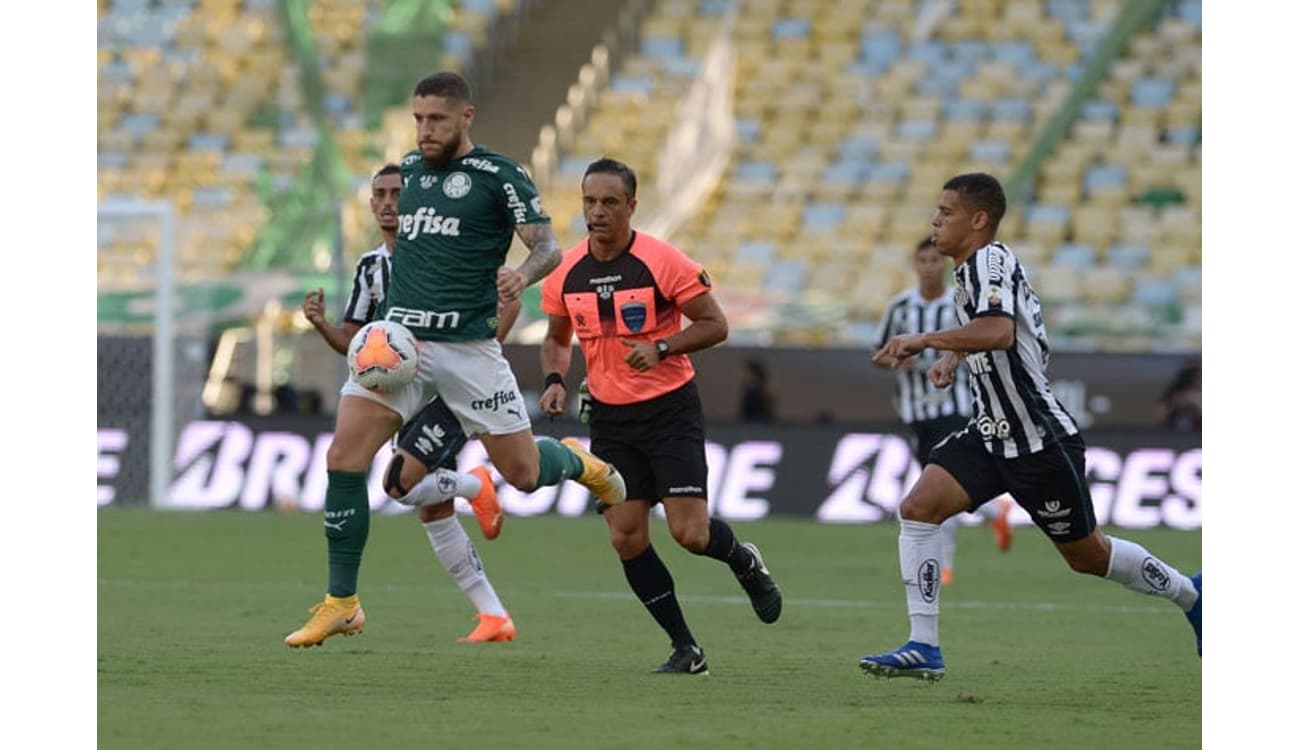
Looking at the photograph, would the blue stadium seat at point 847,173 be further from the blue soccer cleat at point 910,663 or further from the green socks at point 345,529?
the blue soccer cleat at point 910,663

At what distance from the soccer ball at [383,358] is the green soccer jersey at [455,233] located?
0.79 feet

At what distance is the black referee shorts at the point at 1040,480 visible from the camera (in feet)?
30.8

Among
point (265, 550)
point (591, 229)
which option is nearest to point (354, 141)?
point (265, 550)

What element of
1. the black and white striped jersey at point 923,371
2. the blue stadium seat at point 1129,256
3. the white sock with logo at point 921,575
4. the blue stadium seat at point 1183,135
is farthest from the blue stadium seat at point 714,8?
the white sock with logo at point 921,575

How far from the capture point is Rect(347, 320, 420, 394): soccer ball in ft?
31.8

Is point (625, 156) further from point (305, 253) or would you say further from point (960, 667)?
point (960, 667)

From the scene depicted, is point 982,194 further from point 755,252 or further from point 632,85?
point 632,85

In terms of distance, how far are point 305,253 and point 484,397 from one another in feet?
58.0

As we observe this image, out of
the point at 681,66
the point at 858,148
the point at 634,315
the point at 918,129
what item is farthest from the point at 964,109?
the point at 634,315

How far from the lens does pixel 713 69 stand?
32.1 metres

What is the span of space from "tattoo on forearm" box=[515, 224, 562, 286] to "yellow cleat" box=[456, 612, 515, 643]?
2.29 m

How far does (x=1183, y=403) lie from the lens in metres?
23.3

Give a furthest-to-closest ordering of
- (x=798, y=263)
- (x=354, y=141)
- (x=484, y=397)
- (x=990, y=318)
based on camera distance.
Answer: (x=354, y=141) < (x=798, y=263) < (x=484, y=397) < (x=990, y=318)

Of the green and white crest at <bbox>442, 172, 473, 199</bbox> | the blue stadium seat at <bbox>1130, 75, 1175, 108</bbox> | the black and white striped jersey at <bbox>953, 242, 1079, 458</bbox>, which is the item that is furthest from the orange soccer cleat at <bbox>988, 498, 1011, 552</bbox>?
the blue stadium seat at <bbox>1130, 75, 1175, 108</bbox>
